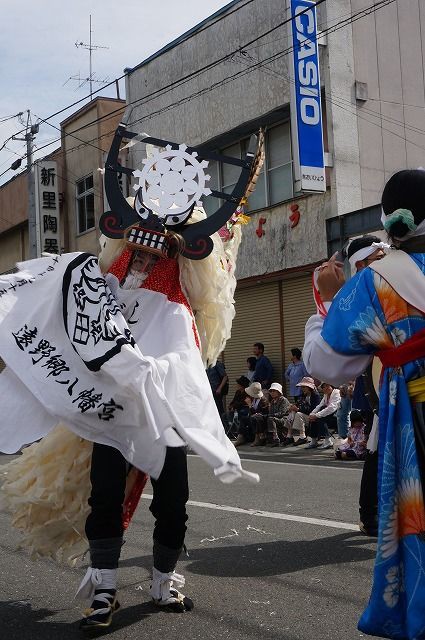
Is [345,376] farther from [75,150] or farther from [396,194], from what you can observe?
[75,150]

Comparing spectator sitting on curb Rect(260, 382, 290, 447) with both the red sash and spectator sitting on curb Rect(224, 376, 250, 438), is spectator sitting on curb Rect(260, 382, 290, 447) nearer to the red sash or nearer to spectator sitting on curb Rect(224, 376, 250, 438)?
spectator sitting on curb Rect(224, 376, 250, 438)

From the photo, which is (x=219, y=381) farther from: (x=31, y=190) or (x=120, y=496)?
(x=120, y=496)

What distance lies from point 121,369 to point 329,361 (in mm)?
1182

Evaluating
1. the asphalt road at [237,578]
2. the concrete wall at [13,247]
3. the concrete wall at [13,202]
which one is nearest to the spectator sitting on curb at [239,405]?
the asphalt road at [237,578]

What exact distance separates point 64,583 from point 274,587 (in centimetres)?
108

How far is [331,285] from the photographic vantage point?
9.68 feet

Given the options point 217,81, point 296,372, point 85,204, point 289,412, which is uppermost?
point 217,81

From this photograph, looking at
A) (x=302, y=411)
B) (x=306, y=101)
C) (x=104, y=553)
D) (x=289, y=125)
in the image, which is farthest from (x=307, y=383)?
(x=104, y=553)

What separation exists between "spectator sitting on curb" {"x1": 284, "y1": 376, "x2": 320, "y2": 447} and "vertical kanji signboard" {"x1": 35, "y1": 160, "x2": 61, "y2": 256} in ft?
44.2

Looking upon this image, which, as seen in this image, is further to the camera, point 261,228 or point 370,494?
point 261,228

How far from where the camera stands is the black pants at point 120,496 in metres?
3.81

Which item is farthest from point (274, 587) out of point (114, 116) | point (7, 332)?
point (114, 116)

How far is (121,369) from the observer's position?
3.66 m

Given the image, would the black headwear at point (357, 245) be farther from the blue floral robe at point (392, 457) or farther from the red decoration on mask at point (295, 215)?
the red decoration on mask at point (295, 215)
